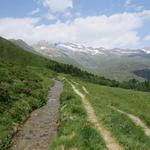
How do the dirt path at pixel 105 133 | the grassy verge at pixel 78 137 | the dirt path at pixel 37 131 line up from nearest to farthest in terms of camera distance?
1. the dirt path at pixel 105 133
2. the grassy verge at pixel 78 137
3. the dirt path at pixel 37 131

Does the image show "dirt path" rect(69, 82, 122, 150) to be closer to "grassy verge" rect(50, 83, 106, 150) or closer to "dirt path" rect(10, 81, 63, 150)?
"grassy verge" rect(50, 83, 106, 150)

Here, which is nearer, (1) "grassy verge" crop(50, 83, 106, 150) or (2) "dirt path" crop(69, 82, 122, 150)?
(2) "dirt path" crop(69, 82, 122, 150)

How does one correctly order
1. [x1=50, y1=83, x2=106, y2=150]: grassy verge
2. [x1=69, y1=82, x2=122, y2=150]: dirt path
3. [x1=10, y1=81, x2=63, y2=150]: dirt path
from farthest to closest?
[x1=10, y1=81, x2=63, y2=150]: dirt path → [x1=50, y1=83, x2=106, y2=150]: grassy verge → [x1=69, y1=82, x2=122, y2=150]: dirt path

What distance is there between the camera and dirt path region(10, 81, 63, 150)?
24.5 meters

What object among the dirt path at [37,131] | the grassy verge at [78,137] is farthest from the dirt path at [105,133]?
the dirt path at [37,131]

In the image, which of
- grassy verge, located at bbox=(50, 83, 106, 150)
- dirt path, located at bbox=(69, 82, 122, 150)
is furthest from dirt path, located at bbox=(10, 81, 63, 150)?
dirt path, located at bbox=(69, 82, 122, 150)

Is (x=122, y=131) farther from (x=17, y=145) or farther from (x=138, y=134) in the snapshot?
(x=17, y=145)

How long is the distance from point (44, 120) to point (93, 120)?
683cm

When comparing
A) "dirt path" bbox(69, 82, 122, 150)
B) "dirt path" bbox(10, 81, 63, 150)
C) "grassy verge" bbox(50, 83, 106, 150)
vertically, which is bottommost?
"dirt path" bbox(10, 81, 63, 150)

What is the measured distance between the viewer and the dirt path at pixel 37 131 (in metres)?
24.5

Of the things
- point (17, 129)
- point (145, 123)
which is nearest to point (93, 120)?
point (145, 123)

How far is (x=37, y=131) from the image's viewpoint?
28844 mm

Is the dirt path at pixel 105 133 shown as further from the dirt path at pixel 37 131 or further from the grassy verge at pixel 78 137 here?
the dirt path at pixel 37 131

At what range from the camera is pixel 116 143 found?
21.2 m
